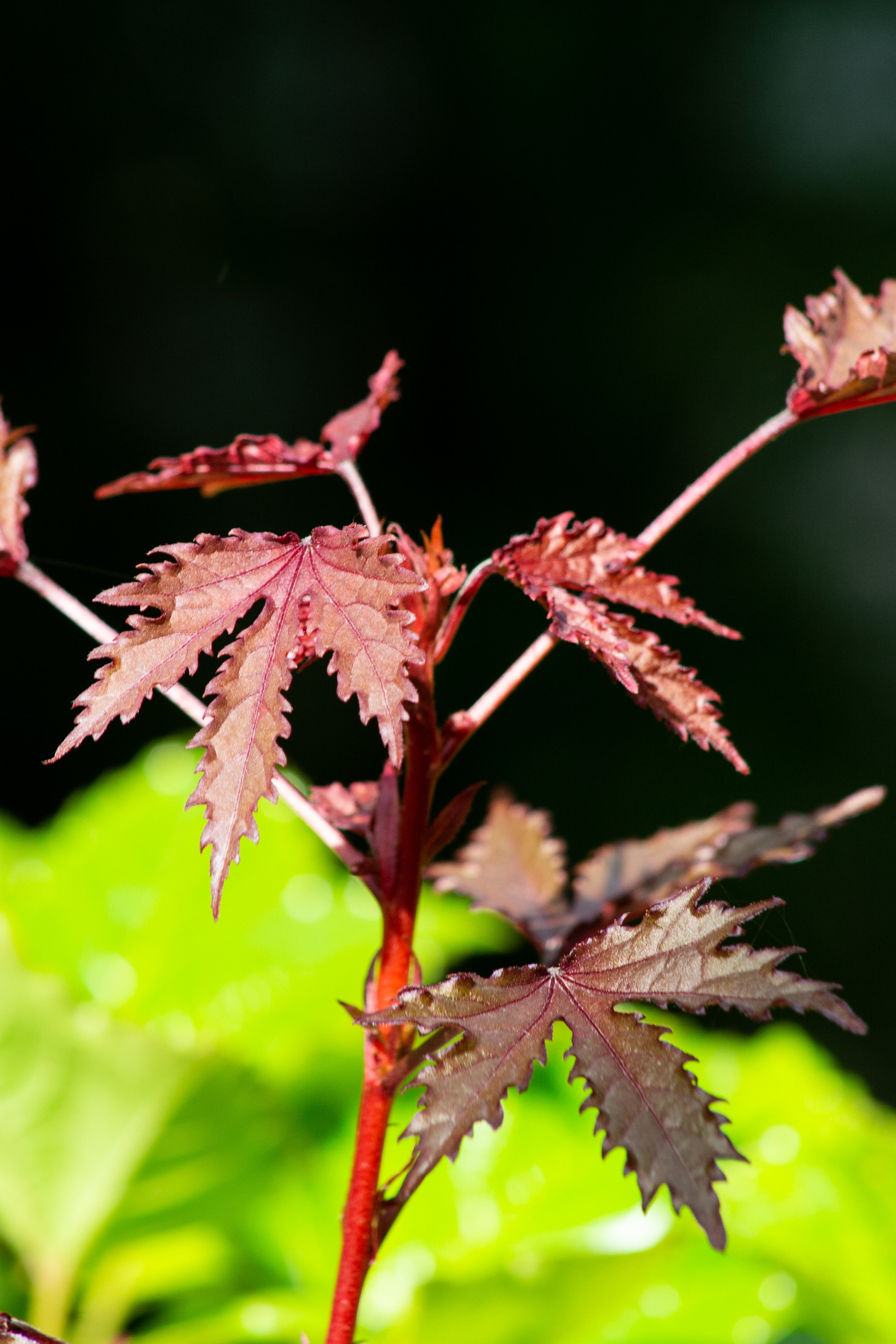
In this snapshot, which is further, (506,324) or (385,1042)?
(506,324)

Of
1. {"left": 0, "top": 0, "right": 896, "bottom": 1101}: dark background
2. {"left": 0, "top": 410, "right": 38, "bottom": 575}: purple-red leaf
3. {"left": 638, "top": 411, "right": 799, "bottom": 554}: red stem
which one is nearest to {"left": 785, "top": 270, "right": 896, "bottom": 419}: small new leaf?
{"left": 638, "top": 411, "right": 799, "bottom": 554}: red stem

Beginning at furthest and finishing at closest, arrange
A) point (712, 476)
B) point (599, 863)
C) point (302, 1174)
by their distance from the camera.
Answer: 1. point (302, 1174)
2. point (599, 863)
3. point (712, 476)

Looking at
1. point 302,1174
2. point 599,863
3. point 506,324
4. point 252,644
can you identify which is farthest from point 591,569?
point 506,324

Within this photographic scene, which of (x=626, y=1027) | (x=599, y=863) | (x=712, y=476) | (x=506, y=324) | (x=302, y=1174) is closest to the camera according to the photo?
(x=626, y=1027)

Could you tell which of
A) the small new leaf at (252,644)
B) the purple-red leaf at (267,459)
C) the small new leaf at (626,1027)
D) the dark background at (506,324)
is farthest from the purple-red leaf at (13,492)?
the dark background at (506,324)

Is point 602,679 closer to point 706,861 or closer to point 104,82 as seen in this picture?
point 104,82

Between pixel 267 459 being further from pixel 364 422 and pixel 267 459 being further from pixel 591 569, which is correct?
pixel 591 569

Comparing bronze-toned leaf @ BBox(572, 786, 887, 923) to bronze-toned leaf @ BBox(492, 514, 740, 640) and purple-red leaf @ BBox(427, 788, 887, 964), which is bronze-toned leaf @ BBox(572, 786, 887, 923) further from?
bronze-toned leaf @ BBox(492, 514, 740, 640)
